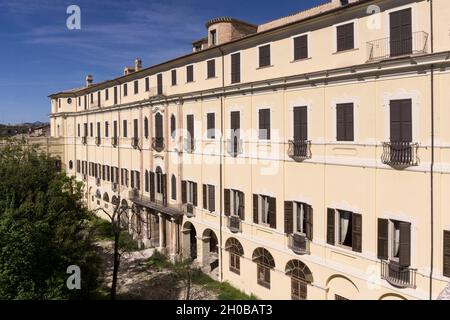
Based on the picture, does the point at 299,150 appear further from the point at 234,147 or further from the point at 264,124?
the point at 234,147

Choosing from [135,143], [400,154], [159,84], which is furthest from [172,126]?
[400,154]

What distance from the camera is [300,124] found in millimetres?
20734

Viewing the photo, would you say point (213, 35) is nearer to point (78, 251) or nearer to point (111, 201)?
point (78, 251)

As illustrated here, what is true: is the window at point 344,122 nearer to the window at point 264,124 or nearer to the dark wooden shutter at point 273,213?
the window at point 264,124

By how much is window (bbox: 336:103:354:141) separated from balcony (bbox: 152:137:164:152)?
58.0 feet

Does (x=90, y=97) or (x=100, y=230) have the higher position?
(x=90, y=97)

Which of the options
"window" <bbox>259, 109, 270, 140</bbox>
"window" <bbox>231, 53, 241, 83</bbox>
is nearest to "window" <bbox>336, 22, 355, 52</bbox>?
"window" <bbox>259, 109, 270, 140</bbox>

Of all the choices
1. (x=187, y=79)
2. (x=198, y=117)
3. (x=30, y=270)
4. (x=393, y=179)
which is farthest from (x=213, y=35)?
(x=30, y=270)

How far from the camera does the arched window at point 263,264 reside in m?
23.1

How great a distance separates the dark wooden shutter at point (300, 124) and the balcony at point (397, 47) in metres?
4.45

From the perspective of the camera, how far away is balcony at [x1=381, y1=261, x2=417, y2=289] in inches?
632

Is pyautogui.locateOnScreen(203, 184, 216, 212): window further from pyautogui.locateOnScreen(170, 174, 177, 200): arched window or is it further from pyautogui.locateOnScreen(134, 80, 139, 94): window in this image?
pyautogui.locateOnScreen(134, 80, 139, 94): window

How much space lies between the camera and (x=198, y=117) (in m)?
28.5

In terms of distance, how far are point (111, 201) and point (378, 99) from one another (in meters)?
34.8
